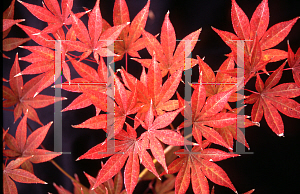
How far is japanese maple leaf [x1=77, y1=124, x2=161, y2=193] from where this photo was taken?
0.39 m

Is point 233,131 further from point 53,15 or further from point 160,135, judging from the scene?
point 53,15

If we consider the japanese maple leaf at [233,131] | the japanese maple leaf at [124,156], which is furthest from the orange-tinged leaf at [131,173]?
the japanese maple leaf at [233,131]

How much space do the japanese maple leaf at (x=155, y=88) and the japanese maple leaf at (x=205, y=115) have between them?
0.04m

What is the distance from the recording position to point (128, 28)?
0.49 metres

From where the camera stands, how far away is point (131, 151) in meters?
0.41

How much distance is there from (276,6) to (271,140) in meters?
0.42

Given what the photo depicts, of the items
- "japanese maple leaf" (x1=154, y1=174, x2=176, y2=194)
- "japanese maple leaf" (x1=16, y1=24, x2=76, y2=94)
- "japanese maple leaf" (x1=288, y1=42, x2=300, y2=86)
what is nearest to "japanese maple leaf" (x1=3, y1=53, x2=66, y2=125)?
"japanese maple leaf" (x1=16, y1=24, x2=76, y2=94)

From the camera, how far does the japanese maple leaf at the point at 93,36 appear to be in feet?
1.42

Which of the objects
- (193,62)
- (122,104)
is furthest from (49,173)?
(193,62)

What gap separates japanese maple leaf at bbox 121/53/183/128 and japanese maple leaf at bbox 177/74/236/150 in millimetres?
38

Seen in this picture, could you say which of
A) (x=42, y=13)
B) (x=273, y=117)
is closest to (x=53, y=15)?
(x=42, y=13)

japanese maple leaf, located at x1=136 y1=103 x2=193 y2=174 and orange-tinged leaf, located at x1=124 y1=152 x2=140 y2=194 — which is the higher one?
japanese maple leaf, located at x1=136 y1=103 x2=193 y2=174

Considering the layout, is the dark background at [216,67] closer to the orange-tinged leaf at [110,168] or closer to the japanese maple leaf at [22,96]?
the japanese maple leaf at [22,96]

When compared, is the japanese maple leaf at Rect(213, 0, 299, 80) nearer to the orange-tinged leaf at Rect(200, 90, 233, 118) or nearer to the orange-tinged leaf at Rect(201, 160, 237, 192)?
the orange-tinged leaf at Rect(200, 90, 233, 118)
